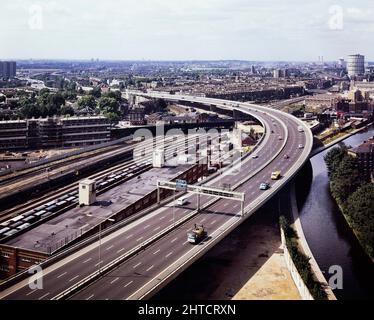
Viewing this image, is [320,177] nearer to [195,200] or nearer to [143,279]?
[195,200]

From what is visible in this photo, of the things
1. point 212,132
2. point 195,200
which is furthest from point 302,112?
point 195,200

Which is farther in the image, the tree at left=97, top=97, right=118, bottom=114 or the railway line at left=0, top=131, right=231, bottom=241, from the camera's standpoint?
the tree at left=97, top=97, right=118, bottom=114

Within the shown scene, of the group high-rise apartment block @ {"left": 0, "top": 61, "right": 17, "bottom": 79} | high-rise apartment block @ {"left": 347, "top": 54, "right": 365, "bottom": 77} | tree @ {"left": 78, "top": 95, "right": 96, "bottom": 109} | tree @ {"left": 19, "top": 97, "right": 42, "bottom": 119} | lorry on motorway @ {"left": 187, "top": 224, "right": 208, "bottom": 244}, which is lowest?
lorry on motorway @ {"left": 187, "top": 224, "right": 208, "bottom": 244}

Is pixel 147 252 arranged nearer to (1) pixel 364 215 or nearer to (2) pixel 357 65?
(1) pixel 364 215

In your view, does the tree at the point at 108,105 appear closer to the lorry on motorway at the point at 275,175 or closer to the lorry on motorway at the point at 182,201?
the lorry on motorway at the point at 275,175

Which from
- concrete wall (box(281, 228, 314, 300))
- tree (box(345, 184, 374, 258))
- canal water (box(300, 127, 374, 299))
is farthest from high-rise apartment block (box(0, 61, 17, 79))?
concrete wall (box(281, 228, 314, 300))

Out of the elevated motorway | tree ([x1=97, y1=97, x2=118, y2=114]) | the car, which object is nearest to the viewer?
the elevated motorway

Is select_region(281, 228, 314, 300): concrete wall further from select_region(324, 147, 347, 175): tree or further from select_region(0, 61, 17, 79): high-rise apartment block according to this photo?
select_region(0, 61, 17, 79): high-rise apartment block
